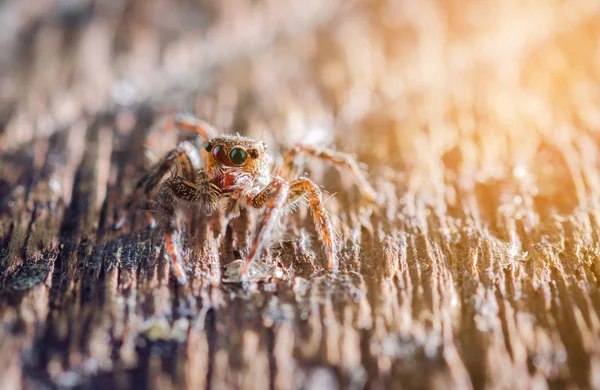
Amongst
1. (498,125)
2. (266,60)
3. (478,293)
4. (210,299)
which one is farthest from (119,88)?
(478,293)

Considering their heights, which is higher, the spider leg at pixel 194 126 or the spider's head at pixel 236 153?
the spider leg at pixel 194 126

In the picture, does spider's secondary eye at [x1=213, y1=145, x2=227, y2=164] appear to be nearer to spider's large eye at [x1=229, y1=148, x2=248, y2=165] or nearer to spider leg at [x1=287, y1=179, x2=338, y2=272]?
spider's large eye at [x1=229, y1=148, x2=248, y2=165]

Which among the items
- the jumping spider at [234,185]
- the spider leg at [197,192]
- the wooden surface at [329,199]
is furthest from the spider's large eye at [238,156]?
the wooden surface at [329,199]

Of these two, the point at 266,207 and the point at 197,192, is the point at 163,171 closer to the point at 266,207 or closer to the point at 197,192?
the point at 197,192

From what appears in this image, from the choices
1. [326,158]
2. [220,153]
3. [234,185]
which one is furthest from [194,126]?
[326,158]

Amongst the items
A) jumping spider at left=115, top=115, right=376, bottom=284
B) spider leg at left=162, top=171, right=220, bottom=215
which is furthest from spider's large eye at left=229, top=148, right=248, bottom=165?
spider leg at left=162, top=171, right=220, bottom=215

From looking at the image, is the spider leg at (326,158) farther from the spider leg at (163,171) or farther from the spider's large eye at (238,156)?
the spider leg at (163,171)
